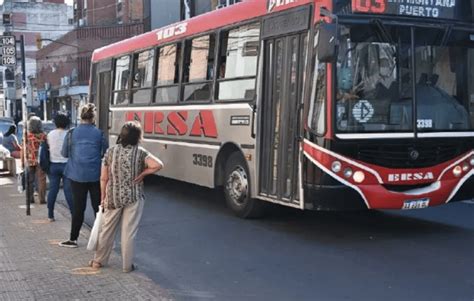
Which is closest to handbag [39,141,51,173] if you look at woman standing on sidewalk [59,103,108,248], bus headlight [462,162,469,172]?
woman standing on sidewalk [59,103,108,248]

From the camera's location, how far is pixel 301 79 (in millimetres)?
7711

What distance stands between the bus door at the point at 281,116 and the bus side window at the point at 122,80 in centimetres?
552

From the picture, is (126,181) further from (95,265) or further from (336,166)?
(336,166)

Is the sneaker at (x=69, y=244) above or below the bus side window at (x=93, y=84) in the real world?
below

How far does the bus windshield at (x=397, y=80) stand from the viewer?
285 inches

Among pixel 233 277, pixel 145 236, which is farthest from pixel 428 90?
pixel 145 236

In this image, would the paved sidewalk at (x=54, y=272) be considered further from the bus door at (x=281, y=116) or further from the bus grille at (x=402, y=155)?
the bus grille at (x=402, y=155)

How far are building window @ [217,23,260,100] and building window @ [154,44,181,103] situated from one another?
5.32 feet

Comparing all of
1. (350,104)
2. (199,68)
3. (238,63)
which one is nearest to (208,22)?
(199,68)

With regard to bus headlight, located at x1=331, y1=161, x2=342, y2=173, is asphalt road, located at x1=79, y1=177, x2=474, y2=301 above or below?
below

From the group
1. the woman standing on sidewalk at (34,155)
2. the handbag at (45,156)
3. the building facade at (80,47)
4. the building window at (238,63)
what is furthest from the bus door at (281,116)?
the building facade at (80,47)

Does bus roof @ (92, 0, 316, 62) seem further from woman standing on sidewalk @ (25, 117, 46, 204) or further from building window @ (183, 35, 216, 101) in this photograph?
woman standing on sidewalk @ (25, 117, 46, 204)

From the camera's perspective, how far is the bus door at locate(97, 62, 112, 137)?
14516mm

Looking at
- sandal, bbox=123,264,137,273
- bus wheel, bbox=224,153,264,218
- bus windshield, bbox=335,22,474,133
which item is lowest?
sandal, bbox=123,264,137,273
